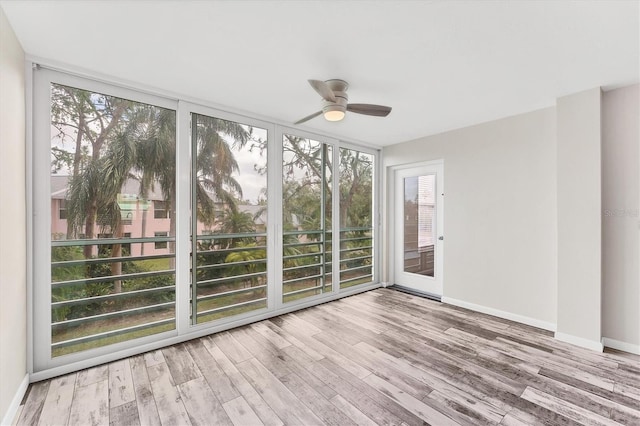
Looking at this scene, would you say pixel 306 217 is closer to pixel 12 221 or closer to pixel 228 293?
pixel 228 293

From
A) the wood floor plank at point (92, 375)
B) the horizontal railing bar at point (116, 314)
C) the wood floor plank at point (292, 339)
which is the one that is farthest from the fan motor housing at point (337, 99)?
the wood floor plank at point (92, 375)

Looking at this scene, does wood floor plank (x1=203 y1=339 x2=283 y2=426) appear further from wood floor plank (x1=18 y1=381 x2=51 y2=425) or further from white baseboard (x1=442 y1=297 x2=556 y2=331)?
white baseboard (x1=442 y1=297 x2=556 y2=331)

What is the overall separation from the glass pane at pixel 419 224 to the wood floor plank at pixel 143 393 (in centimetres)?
387

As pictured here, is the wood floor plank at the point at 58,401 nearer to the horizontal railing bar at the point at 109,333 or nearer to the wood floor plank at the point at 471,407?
the horizontal railing bar at the point at 109,333

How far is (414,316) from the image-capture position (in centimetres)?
354

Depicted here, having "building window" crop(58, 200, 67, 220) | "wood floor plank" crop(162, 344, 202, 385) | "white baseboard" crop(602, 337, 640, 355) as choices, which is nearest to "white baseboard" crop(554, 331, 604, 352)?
"white baseboard" crop(602, 337, 640, 355)

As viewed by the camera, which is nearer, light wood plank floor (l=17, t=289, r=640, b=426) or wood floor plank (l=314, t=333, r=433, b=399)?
light wood plank floor (l=17, t=289, r=640, b=426)

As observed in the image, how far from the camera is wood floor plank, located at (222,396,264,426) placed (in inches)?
69.6

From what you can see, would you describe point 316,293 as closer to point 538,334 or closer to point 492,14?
point 538,334

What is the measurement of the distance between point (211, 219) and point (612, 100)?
4.28 meters

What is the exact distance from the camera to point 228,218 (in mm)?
3242

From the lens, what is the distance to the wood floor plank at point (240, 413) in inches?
69.6

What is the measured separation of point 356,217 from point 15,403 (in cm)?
408

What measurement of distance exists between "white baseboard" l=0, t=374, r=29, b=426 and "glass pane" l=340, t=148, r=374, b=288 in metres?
3.49
